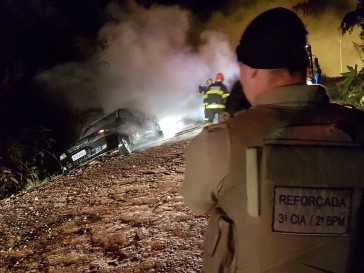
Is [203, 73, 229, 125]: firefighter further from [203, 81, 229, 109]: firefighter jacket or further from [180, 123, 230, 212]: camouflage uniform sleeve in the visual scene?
[180, 123, 230, 212]: camouflage uniform sleeve

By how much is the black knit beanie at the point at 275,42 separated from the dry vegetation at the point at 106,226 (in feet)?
8.80

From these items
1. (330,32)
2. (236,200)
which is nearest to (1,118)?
(236,200)

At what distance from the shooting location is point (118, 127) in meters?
9.77

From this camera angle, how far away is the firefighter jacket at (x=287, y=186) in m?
1.17

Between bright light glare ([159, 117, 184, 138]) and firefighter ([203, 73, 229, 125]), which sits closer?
firefighter ([203, 73, 229, 125])

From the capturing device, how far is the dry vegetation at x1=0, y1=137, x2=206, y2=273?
12.7 ft

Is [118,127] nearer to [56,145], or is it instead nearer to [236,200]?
[56,145]

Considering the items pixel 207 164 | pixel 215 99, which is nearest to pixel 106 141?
pixel 215 99

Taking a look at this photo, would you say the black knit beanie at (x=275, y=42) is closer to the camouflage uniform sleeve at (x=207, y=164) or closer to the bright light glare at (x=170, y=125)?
the camouflage uniform sleeve at (x=207, y=164)

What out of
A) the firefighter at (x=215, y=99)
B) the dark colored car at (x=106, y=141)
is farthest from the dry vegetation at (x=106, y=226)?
the dark colored car at (x=106, y=141)

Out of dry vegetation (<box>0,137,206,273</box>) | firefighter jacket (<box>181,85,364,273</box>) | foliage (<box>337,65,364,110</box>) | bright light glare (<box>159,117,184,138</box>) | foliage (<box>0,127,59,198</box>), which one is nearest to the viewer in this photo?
firefighter jacket (<box>181,85,364,273</box>)

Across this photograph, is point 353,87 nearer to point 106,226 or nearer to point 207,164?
point 106,226

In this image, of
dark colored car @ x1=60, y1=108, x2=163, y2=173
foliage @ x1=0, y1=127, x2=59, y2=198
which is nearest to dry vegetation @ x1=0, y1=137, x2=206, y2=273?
foliage @ x1=0, y1=127, x2=59, y2=198

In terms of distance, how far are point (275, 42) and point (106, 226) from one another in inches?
153
